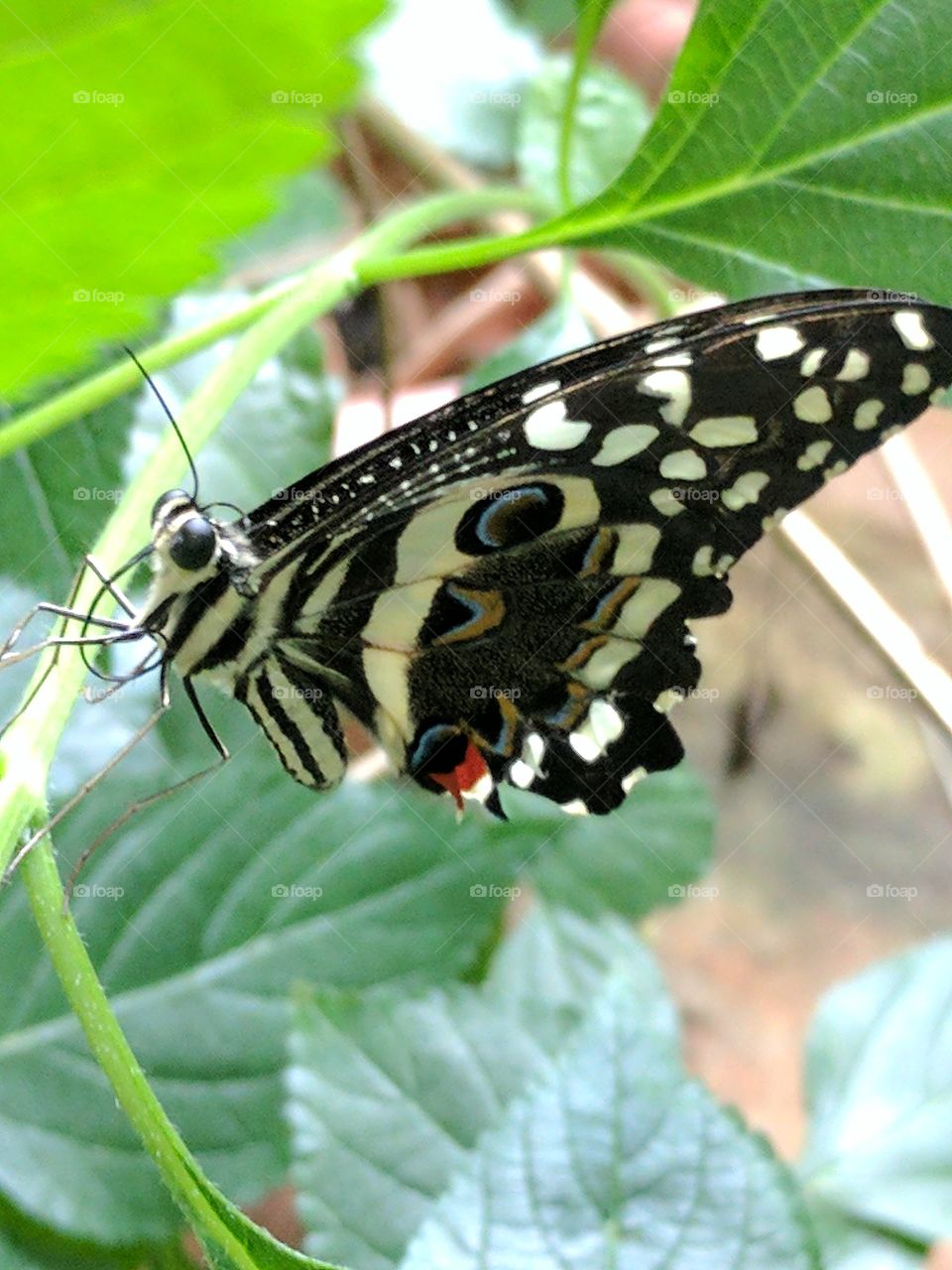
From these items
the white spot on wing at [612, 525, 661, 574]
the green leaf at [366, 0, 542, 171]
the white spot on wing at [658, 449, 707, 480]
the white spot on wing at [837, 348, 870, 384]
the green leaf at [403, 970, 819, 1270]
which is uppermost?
the green leaf at [366, 0, 542, 171]

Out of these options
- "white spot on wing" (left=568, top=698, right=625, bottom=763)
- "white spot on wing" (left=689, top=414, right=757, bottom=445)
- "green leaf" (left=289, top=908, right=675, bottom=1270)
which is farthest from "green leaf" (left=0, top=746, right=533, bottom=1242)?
"white spot on wing" (left=689, top=414, right=757, bottom=445)

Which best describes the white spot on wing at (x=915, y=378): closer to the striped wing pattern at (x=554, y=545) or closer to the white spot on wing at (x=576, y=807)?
the striped wing pattern at (x=554, y=545)

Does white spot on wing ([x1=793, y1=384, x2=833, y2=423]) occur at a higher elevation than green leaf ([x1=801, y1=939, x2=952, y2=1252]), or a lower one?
higher

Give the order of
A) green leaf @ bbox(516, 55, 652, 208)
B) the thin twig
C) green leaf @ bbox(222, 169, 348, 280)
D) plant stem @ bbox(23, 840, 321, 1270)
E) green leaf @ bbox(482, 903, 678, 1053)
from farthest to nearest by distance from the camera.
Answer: green leaf @ bbox(222, 169, 348, 280)
green leaf @ bbox(516, 55, 652, 208)
green leaf @ bbox(482, 903, 678, 1053)
the thin twig
plant stem @ bbox(23, 840, 321, 1270)

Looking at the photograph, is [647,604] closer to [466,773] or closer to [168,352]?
[466,773]

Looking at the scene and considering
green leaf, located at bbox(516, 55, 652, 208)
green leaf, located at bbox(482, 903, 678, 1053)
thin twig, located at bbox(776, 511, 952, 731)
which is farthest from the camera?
green leaf, located at bbox(516, 55, 652, 208)

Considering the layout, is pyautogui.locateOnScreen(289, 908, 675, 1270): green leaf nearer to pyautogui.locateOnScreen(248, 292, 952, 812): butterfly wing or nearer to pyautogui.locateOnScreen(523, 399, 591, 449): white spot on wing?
pyautogui.locateOnScreen(248, 292, 952, 812): butterfly wing

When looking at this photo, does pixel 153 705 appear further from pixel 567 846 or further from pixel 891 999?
pixel 891 999
